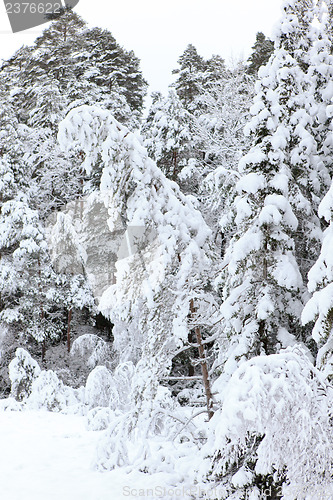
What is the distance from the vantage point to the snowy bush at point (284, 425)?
4.07m

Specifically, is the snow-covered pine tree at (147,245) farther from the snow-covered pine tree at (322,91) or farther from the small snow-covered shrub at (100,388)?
the small snow-covered shrub at (100,388)

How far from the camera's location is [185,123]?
63.3 ft

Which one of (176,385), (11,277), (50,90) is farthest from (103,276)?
(50,90)

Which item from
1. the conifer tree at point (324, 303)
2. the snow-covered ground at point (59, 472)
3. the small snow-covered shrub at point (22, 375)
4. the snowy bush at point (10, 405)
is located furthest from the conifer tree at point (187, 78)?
the conifer tree at point (324, 303)

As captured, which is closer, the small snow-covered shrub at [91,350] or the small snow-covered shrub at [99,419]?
the small snow-covered shrub at [99,419]

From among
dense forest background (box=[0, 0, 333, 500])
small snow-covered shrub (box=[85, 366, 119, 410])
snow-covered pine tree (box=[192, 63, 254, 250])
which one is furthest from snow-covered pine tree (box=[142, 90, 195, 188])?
small snow-covered shrub (box=[85, 366, 119, 410])

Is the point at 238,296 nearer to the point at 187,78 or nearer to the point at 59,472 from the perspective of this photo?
the point at 59,472

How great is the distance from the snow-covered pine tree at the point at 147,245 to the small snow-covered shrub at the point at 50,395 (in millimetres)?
8192

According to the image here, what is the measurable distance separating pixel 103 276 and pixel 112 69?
47.5 ft

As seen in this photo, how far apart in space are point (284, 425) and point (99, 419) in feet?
23.2

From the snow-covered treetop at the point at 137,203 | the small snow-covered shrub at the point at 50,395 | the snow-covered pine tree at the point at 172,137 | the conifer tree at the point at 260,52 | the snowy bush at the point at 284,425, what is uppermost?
the conifer tree at the point at 260,52

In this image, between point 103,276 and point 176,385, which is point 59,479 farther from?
point 103,276

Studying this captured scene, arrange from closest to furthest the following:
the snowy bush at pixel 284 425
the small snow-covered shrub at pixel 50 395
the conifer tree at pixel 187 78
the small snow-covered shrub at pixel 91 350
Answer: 1. the snowy bush at pixel 284 425
2. the small snow-covered shrub at pixel 50 395
3. the small snow-covered shrub at pixel 91 350
4. the conifer tree at pixel 187 78

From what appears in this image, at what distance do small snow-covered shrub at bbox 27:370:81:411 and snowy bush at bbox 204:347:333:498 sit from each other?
10612 mm
